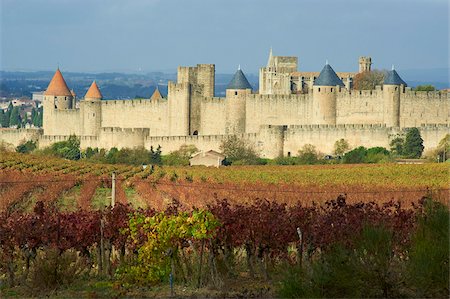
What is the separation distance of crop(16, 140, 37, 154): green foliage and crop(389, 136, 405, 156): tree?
1758cm

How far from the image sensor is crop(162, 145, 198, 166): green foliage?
46000 millimetres

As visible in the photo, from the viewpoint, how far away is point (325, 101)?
48.0m

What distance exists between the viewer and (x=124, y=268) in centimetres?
1622

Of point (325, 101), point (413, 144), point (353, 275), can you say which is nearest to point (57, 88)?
point (325, 101)

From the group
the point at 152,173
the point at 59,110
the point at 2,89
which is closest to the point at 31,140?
the point at 59,110

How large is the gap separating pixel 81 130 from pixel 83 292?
41.7m

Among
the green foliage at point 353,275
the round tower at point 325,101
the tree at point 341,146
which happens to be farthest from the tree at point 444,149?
the green foliage at point 353,275

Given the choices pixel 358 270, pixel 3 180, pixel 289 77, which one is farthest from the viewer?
pixel 289 77

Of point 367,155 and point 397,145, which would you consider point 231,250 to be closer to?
point 397,145

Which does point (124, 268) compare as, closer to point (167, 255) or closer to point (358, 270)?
point (167, 255)

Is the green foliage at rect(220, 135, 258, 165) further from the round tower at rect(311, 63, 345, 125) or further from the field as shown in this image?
the field

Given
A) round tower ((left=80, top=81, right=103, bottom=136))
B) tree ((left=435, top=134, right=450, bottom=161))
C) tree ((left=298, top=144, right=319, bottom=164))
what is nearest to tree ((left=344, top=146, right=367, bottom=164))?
tree ((left=298, top=144, right=319, bottom=164))

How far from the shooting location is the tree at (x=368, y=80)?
5756cm

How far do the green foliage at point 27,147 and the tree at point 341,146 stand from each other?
1529cm
